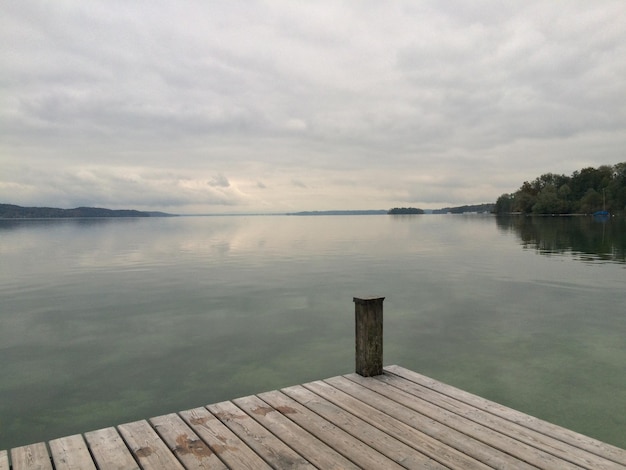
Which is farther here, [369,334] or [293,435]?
[369,334]

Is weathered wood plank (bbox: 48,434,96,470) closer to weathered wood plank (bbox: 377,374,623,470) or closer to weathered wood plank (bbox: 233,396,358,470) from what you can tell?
weathered wood plank (bbox: 233,396,358,470)

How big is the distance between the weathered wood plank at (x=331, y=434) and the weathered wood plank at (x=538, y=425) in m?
1.96

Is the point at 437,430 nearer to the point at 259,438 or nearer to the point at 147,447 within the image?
the point at 259,438

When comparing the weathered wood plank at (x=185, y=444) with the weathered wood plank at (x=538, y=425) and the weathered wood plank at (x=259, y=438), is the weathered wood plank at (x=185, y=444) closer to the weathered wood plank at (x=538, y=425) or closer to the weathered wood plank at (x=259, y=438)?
the weathered wood plank at (x=259, y=438)

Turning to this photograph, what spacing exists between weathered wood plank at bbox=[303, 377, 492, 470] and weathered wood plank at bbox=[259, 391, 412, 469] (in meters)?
0.43

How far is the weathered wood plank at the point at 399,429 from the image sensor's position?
474cm

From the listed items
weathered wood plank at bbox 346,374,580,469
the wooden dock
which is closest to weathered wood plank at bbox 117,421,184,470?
the wooden dock

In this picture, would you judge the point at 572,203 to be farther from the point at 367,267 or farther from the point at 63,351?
the point at 63,351

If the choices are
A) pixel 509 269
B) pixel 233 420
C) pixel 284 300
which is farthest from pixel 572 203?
pixel 233 420

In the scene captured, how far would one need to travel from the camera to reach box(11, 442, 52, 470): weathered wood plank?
472 centimetres

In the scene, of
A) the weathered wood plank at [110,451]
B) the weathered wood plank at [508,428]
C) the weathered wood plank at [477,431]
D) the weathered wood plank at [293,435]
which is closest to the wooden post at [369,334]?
the weathered wood plank at [508,428]

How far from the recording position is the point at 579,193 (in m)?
172

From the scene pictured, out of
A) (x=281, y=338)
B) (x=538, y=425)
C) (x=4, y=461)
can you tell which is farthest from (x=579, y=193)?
(x=4, y=461)

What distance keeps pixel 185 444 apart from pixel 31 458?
161cm
